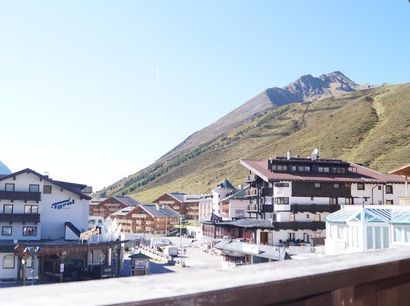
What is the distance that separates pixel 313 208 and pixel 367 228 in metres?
15.6

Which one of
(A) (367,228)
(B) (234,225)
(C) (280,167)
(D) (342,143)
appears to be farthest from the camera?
(D) (342,143)

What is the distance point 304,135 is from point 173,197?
2422 inches

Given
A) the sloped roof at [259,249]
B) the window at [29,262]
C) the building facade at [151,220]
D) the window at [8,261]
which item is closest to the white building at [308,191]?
the sloped roof at [259,249]

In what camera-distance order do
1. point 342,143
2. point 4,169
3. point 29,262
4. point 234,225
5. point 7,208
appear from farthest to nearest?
point 342,143, point 4,169, point 234,225, point 7,208, point 29,262

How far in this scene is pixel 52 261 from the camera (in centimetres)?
3794

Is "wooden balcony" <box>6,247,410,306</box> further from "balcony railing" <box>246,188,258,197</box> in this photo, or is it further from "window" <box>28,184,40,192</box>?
"balcony railing" <box>246,188,258,197</box>

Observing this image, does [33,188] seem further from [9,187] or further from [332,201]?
[332,201]

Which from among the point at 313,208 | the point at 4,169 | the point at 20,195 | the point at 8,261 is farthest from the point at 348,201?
the point at 4,169

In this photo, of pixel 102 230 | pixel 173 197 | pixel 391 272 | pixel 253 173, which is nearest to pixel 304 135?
pixel 173 197

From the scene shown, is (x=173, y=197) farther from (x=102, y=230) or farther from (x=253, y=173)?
(x=102, y=230)

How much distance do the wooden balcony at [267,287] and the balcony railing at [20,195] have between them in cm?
4197

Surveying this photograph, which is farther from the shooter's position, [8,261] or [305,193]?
[305,193]

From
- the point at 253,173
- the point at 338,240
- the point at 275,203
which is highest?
the point at 253,173

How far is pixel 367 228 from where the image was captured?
A: 115 feet
